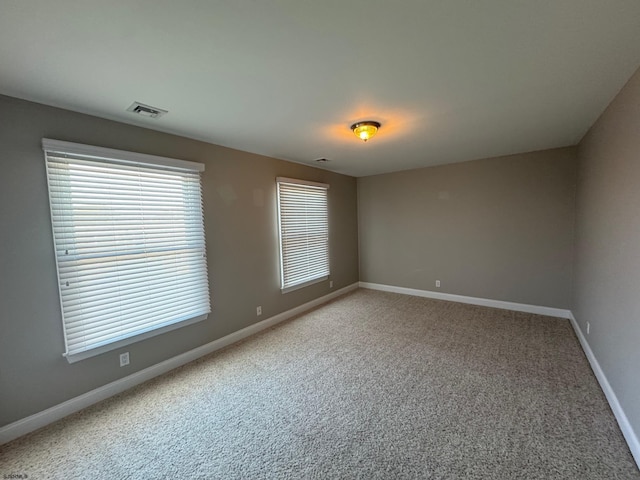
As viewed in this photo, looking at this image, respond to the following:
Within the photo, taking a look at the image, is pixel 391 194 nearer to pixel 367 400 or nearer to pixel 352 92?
pixel 352 92

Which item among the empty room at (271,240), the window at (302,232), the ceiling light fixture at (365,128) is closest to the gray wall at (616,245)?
the empty room at (271,240)

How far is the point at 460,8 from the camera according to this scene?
1223 millimetres

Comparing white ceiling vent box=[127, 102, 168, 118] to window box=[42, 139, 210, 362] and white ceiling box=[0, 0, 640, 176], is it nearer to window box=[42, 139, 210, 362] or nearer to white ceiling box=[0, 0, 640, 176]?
white ceiling box=[0, 0, 640, 176]

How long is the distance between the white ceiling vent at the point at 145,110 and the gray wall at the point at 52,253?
13.1 inches

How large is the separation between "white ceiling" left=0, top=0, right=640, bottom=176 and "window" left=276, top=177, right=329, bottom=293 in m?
1.56

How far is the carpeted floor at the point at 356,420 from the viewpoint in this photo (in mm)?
1639

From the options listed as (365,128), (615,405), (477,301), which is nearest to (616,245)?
(615,405)

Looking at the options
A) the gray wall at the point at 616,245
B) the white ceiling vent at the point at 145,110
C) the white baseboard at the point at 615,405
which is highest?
the white ceiling vent at the point at 145,110

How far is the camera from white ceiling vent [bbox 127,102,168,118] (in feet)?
7.04

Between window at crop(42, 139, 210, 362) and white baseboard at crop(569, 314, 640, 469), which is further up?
window at crop(42, 139, 210, 362)

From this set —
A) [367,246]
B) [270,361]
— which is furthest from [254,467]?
[367,246]

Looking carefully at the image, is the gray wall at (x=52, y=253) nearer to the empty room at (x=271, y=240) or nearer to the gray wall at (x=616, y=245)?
the empty room at (x=271, y=240)

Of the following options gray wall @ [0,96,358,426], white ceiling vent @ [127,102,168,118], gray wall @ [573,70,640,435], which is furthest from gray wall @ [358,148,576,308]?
white ceiling vent @ [127,102,168,118]

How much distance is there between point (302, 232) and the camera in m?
4.43
